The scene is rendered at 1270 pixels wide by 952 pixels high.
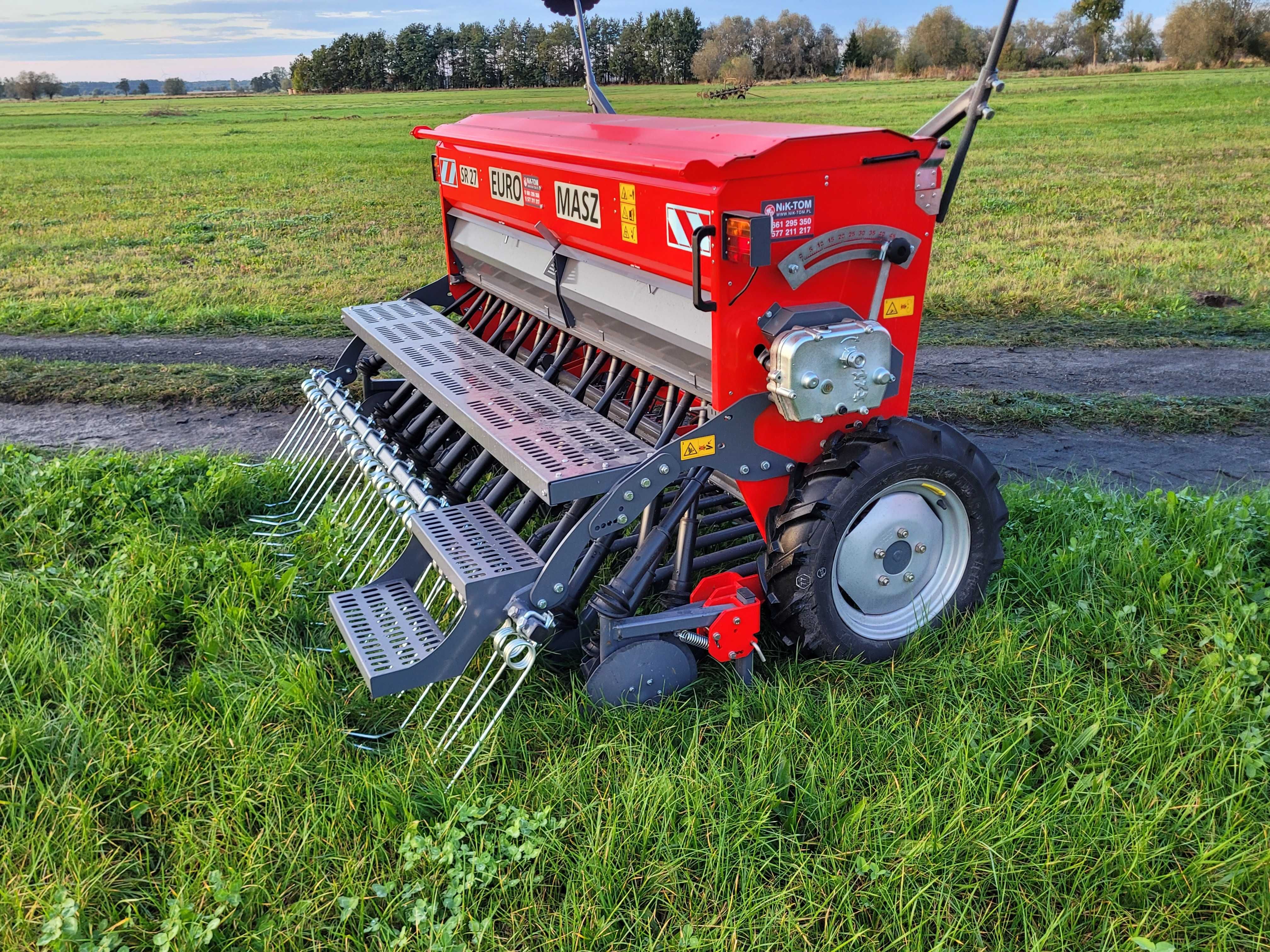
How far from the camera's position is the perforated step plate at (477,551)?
9.86 feet

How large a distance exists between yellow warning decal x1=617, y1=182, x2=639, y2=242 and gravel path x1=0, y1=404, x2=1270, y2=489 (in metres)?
2.69

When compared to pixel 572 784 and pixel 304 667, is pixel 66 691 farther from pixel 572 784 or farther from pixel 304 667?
pixel 572 784

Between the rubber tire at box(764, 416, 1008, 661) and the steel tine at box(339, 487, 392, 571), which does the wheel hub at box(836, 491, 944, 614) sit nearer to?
the rubber tire at box(764, 416, 1008, 661)

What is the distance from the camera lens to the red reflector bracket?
9.66ft

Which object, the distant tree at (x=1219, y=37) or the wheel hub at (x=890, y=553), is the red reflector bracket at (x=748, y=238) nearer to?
the wheel hub at (x=890, y=553)

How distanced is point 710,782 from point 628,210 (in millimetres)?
2168

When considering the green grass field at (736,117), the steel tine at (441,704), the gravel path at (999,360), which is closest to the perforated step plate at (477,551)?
the steel tine at (441,704)

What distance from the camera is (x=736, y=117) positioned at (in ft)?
55.0

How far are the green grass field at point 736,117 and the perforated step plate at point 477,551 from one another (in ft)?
14.5

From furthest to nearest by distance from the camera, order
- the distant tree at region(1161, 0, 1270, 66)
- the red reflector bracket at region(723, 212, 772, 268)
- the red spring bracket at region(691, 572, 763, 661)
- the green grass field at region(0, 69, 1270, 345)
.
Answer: the distant tree at region(1161, 0, 1270, 66) → the green grass field at region(0, 69, 1270, 345) → the red spring bracket at region(691, 572, 763, 661) → the red reflector bracket at region(723, 212, 772, 268)

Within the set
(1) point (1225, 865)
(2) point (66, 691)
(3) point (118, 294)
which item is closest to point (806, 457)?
(1) point (1225, 865)

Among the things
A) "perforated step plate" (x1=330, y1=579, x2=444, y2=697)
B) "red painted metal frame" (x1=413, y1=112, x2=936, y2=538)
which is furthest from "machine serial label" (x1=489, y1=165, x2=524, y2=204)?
"perforated step plate" (x1=330, y1=579, x2=444, y2=697)

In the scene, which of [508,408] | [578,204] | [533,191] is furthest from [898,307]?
[533,191]

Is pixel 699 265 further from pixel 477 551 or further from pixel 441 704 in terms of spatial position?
pixel 441 704
